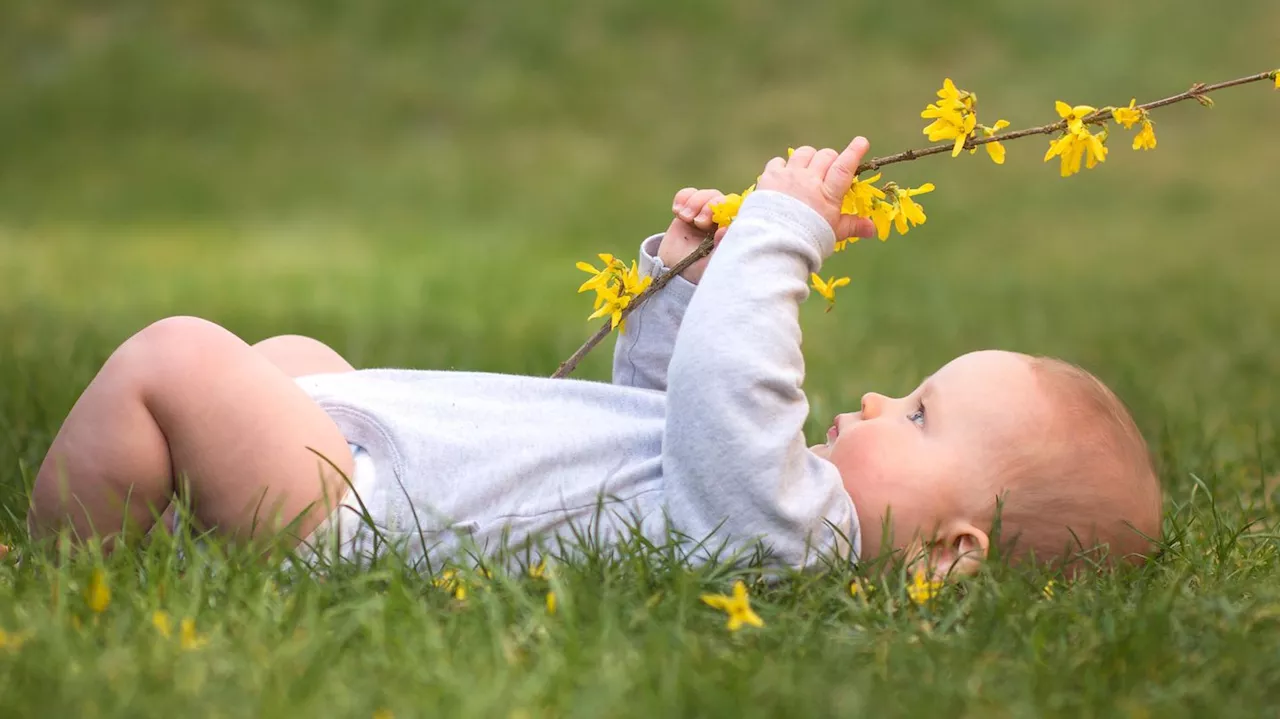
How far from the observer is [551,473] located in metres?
2.17

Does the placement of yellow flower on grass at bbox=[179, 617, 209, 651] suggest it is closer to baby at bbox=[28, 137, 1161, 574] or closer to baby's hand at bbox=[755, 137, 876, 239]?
baby at bbox=[28, 137, 1161, 574]

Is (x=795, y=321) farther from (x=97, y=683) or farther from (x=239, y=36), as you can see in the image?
(x=239, y=36)

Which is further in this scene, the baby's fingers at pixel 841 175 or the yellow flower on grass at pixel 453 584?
the baby's fingers at pixel 841 175

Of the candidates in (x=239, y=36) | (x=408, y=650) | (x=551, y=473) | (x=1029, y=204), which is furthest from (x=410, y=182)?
(x=408, y=650)

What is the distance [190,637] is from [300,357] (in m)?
1.01

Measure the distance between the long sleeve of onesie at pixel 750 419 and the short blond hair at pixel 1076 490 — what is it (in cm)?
26

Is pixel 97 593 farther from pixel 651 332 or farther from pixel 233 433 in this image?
pixel 651 332

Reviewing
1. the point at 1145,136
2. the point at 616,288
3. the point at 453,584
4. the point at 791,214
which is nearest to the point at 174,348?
the point at 453,584

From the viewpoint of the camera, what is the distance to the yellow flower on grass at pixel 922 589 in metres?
1.94

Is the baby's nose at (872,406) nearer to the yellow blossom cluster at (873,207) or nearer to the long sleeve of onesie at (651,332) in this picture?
the yellow blossom cluster at (873,207)

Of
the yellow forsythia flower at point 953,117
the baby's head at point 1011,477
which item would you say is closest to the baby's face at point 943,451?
the baby's head at point 1011,477

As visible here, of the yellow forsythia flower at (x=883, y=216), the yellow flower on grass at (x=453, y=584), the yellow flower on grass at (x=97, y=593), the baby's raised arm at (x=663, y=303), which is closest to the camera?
the yellow flower on grass at (x=97, y=593)

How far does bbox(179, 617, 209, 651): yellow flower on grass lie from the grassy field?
0.03ft

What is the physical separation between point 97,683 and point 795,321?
1.13 m
